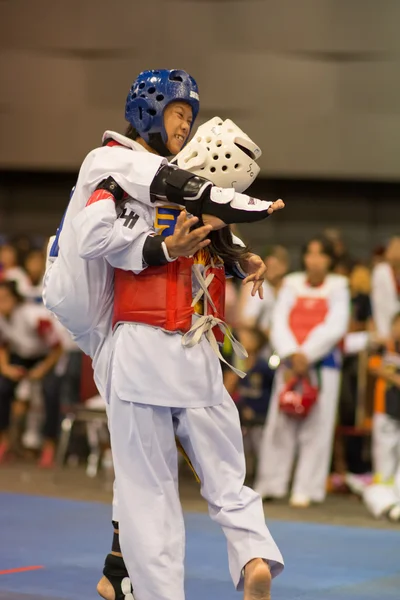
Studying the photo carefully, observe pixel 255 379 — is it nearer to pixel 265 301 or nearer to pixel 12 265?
pixel 265 301

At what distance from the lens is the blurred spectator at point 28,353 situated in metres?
8.98

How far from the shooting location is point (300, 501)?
23.5ft

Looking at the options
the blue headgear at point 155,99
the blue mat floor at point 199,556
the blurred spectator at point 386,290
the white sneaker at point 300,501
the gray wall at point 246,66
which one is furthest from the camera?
the gray wall at point 246,66

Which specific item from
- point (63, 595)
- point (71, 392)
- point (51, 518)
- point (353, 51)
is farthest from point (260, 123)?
point (63, 595)

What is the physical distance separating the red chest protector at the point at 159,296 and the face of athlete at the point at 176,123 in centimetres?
42

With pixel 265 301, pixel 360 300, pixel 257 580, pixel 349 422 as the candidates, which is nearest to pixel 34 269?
pixel 265 301

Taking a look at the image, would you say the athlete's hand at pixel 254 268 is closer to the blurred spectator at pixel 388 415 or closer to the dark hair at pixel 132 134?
the dark hair at pixel 132 134

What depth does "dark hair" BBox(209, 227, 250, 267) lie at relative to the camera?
3564mm

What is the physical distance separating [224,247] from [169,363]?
1.61ft

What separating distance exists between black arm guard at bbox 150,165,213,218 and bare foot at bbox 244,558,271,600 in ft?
3.59

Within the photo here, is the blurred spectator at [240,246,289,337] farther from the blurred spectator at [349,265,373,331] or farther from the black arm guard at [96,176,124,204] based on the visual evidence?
the black arm guard at [96,176,124,204]

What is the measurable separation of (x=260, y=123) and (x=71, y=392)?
4.51 m

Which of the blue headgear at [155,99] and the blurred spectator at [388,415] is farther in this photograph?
the blurred spectator at [388,415]

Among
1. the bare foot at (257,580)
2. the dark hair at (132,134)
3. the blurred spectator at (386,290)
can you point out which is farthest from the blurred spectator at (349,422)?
the bare foot at (257,580)
